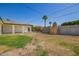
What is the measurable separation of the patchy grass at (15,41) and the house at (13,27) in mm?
164

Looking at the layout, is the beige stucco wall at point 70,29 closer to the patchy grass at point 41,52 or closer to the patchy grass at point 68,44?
the patchy grass at point 68,44

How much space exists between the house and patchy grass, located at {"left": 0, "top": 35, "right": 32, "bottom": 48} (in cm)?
16

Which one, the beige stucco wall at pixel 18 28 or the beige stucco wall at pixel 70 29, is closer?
the beige stucco wall at pixel 70 29

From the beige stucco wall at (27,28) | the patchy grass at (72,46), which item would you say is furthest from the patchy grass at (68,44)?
the beige stucco wall at (27,28)

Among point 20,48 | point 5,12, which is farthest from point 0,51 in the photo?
point 5,12

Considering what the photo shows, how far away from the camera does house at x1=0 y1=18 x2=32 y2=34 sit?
5.02m

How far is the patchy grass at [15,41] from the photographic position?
4.88m

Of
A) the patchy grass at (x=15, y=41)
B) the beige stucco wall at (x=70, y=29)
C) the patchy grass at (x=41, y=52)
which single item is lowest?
the patchy grass at (x=41, y=52)

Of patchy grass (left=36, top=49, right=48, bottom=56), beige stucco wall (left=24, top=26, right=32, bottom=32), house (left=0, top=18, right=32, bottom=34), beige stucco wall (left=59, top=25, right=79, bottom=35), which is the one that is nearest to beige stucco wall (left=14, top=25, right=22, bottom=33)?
house (left=0, top=18, right=32, bottom=34)

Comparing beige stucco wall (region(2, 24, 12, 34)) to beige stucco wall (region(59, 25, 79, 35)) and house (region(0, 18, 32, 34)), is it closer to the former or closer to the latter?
house (region(0, 18, 32, 34))

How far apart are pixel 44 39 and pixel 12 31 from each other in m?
0.82

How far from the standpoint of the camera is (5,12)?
15.8 ft

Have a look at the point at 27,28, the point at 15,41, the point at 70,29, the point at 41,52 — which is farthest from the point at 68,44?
the point at 15,41

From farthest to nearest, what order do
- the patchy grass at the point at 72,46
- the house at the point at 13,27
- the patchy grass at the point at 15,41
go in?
the house at the point at 13,27 < the patchy grass at the point at 15,41 < the patchy grass at the point at 72,46
